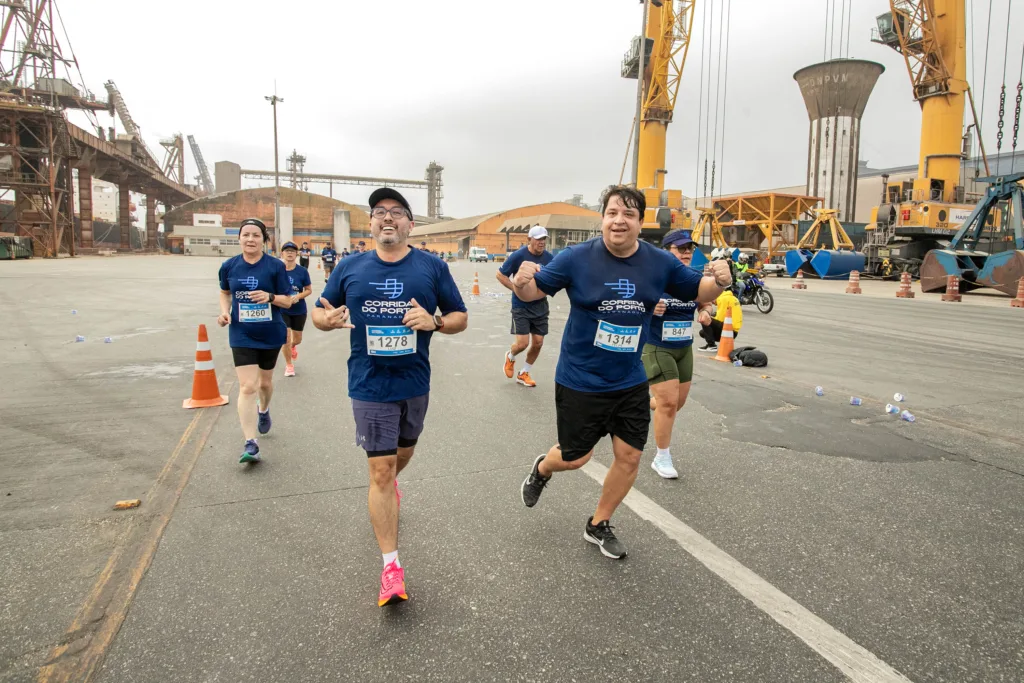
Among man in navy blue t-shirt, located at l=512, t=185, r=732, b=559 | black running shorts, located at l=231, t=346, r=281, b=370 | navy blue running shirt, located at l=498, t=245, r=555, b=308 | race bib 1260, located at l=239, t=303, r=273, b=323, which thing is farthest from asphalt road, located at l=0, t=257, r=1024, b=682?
navy blue running shirt, located at l=498, t=245, r=555, b=308

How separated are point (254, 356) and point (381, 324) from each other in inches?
90.1

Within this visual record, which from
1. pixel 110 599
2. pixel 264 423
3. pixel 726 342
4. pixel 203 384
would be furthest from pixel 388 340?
pixel 726 342

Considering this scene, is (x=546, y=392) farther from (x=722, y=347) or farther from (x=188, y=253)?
(x=188, y=253)

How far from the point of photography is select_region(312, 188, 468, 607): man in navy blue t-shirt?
9.42 ft

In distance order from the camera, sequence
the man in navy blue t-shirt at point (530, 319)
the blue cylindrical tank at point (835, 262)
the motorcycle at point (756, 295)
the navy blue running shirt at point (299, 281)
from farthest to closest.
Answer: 1. the blue cylindrical tank at point (835, 262)
2. the motorcycle at point (756, 295)
3. the navy blue running shirt at point (299, 281)
4. the man in navy blue t-shirt at point (530, 319)

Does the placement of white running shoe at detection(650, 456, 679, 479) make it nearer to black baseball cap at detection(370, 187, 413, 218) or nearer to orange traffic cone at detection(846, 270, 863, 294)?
black baseball cap at detection(370, 187, 413, 218)

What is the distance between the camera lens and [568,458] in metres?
3.26

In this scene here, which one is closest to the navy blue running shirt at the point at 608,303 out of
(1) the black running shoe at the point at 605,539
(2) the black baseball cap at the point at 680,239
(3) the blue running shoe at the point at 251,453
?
(1) the black running shoe at the point at 605,539

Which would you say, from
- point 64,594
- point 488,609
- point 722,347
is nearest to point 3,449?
point 64,594

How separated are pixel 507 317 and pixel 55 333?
8.97 metres

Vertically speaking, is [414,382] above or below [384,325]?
below

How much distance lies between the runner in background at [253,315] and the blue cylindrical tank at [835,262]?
1178 inches

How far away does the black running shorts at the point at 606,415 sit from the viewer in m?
3.11

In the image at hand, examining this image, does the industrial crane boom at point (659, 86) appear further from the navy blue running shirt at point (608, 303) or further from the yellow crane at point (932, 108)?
the navy blue running shirt at point (608, 303)
